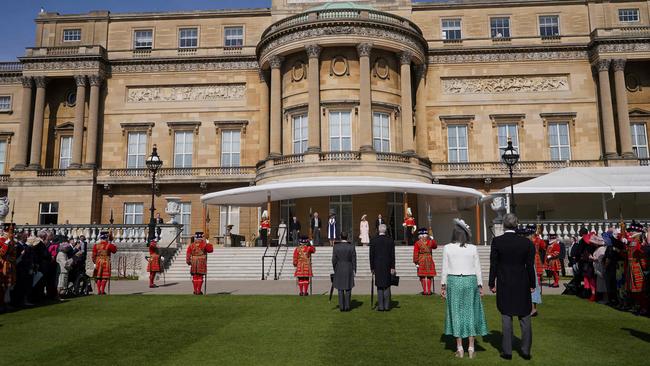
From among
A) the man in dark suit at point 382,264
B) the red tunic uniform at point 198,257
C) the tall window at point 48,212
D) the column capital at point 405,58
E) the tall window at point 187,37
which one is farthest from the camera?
the tall window at point 187,37

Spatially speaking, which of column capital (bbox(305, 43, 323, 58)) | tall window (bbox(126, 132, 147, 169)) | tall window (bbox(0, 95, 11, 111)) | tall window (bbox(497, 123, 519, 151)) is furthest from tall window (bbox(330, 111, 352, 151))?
tall window (bbox(0, 95, 11, 111))

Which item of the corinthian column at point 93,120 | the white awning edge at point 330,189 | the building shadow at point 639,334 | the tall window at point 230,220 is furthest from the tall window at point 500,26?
the building shadow at point 639,334

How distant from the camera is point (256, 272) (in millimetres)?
19688

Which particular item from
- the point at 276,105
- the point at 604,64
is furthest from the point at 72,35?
the point at 604,64

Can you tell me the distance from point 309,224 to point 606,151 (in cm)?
1897

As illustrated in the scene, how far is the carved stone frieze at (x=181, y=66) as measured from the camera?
111 ft

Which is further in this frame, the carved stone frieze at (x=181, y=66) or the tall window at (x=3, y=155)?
the tall window at (x=3, y=155)

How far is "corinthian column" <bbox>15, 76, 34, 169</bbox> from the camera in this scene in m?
32.6

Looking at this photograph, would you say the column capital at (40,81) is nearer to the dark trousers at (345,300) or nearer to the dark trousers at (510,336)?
the dark trousers at (345,300)

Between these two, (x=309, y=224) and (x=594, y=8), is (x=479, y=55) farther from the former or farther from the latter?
(x=309, y=224)

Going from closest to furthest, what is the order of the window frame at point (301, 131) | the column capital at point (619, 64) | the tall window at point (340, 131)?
the tall window at point (340, 131) → the window frame at point (301, 131) → the column capital at point (619, 64)

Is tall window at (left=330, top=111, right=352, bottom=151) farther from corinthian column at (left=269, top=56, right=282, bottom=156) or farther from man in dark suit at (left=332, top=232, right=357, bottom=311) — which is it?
man in dark suit at (left=332, top=232, right=357, bottom=311)

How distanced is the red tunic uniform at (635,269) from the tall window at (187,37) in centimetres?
3153

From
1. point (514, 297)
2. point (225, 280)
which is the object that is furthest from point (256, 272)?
point (514, 297)
